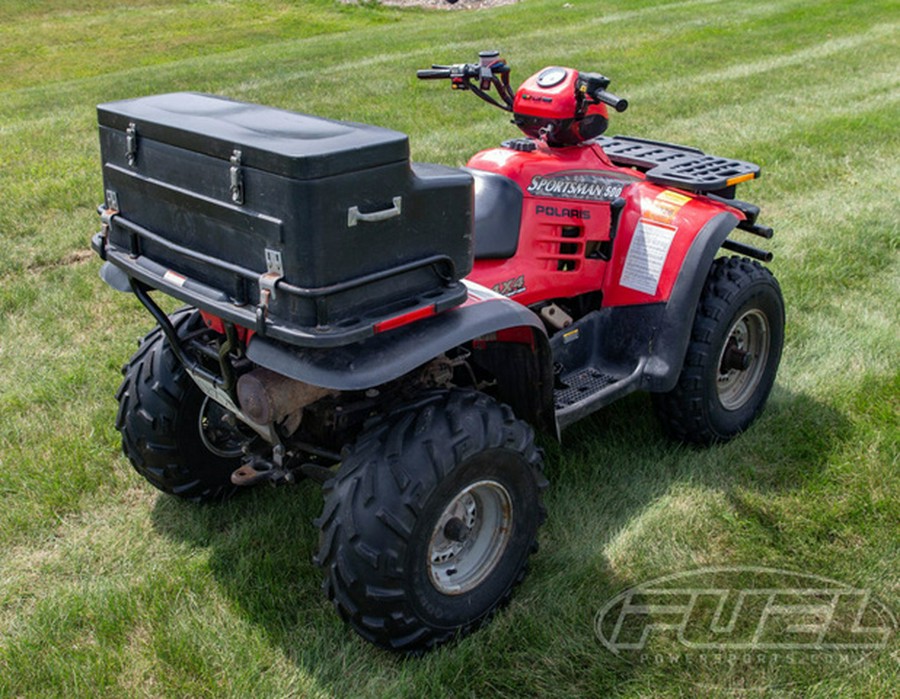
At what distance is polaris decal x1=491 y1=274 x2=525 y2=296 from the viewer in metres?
3.64

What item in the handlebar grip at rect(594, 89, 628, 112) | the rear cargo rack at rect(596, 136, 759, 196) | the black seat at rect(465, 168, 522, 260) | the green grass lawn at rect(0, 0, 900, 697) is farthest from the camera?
the rear cargo rack at rect(596, 136, 759, 196)

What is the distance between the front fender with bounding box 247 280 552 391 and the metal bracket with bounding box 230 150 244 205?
1.39 ft

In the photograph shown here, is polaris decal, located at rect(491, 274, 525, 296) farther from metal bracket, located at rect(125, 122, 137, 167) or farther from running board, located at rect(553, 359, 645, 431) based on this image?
metal bracket, located at rect(125, 122, 137, 167)

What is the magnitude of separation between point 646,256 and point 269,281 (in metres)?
1.86

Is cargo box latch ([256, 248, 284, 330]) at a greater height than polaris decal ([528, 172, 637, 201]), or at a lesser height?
greater

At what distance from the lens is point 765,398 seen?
443 centimetres

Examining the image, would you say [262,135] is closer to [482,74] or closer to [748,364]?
[482,74]

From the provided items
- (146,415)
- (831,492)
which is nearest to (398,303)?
(146,415)

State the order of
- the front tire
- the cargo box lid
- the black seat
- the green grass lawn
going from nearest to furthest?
the cargo box lid
the front tire
the green grass lawn
the black seat

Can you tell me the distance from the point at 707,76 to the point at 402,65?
3.88m

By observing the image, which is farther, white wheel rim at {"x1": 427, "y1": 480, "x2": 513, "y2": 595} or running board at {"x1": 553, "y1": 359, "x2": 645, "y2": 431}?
running board at {"x1": 553, "y1": 359, "x2": 645, "y2": 431}

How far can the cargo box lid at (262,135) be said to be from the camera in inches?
98.3

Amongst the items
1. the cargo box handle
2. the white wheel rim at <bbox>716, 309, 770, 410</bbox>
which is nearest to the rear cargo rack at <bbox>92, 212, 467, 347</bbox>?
the cargo box handle

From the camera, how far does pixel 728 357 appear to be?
418cm
